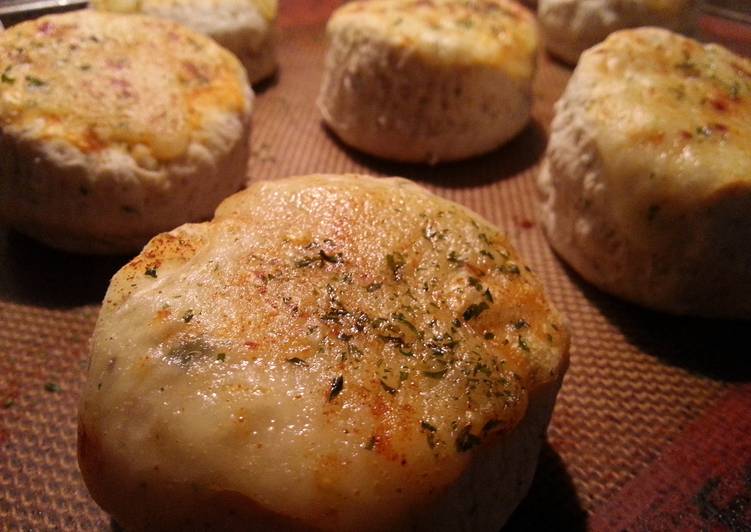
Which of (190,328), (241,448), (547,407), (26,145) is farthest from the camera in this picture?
(26,145)

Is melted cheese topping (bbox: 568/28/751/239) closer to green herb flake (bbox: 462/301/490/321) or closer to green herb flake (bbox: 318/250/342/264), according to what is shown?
green herb flake (bbox: 462/301/490/321)

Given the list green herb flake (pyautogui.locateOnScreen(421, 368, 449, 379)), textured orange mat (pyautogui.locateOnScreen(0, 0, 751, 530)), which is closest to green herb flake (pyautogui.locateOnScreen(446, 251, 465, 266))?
green herb flake (pyautogui.locateOnScreen(421, 368, 449, 379))

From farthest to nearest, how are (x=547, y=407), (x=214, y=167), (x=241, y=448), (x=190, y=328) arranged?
(x=214, y=167) < (x=547, y=407) < (x=190, y=328) < (x=241, y=448)

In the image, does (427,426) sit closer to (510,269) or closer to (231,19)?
(510,269)

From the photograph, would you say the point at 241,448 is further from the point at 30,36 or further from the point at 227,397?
the point at 30,36

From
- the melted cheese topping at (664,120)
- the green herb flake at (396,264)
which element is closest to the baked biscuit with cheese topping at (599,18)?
the melted cheese topping at (664,120)

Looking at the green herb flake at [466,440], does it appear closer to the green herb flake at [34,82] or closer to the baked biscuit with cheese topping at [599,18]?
the green herb flake at [34,82]

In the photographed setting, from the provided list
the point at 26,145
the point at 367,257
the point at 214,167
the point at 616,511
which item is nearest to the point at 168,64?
the point at 214,167

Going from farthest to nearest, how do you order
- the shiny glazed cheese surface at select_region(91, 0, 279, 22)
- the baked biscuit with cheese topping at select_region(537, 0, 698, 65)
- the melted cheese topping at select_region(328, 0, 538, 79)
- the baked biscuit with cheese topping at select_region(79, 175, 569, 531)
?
the baked biscuit with cheese topping at select_region(537, 0, 698, 65) → the shiny glazed cheese surface at select_region(91, 0, 279, 22) → the melted cheese topping at select_region(328, 0, 538, 79) → the baked biscuit with cheese topping at select_region(79, 175, 569, 531)
